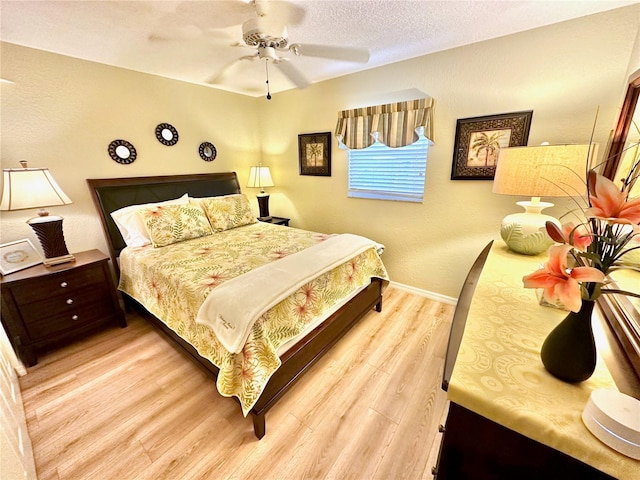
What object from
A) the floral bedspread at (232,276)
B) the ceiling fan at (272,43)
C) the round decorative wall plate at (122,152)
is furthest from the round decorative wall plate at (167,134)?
the ceiling fan at (272,43)

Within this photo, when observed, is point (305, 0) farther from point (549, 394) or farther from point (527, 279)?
point (549, 394)

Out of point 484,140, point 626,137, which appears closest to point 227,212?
point 484,140

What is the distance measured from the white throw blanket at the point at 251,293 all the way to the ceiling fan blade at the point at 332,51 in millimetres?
1370

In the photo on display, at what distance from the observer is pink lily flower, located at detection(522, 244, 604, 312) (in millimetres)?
527

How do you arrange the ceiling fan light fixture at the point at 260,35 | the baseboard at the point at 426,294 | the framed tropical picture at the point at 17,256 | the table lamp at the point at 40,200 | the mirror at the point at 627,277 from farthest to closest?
the baseboard at the point at 426,294, the framed tropical picture at the point at 17,256, the table lamp at the point at 40,200, the ceiling fan light fixture at the point at 260,35, the mirror at the point at 627,277

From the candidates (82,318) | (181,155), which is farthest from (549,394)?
(181,155)

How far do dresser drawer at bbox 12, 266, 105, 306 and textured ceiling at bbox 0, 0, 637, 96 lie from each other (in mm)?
1682

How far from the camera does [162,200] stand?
8.90ft

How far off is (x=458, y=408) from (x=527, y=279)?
37 centimetres

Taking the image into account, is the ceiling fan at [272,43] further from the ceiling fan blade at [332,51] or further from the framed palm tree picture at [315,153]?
the framed palm tree picture at [315,153]

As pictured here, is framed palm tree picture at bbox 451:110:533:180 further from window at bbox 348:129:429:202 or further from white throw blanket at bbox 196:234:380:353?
white throw blanket at bbox 196:234:380:353

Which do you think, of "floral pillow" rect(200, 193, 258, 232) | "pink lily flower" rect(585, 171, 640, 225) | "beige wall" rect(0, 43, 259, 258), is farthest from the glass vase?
"beige wall" rect(0, 43, 259, 258)

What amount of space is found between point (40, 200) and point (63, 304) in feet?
2.62

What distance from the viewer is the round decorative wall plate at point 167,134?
8.82 feet
